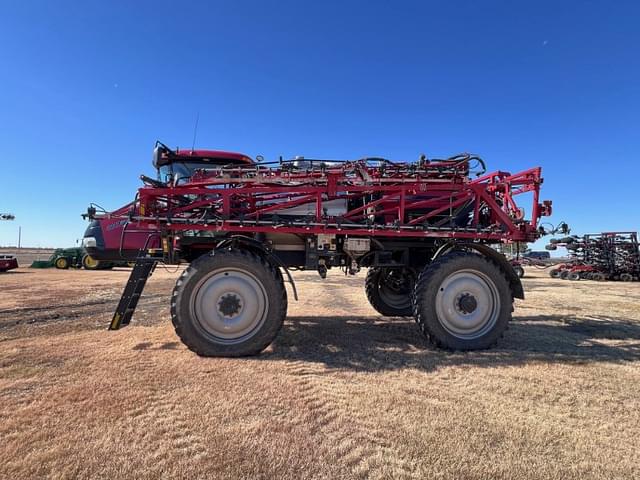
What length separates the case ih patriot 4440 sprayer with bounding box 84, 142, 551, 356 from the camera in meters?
4.48

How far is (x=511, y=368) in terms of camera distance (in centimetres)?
394

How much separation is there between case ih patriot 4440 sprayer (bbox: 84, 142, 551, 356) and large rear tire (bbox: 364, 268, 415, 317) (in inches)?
46.7

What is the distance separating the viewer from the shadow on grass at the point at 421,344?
13.8ft

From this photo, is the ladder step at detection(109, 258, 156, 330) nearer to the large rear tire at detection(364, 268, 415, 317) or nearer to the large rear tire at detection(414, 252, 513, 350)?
the large rear tire at detection(414, 252, 513, 350)

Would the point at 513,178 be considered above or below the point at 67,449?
above

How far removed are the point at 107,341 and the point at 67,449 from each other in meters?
2.87

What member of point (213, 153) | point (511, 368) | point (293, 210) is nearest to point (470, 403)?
point (511, 368)

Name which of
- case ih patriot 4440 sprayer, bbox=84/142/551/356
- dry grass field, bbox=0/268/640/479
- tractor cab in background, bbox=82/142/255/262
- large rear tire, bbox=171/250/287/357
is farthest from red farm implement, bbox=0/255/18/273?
large rear tire, bbox=171/250/287/357

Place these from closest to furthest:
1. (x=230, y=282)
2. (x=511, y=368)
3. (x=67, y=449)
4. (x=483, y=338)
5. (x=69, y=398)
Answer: (x=67, y=449)
(x=69, y=398)
(x=511, y=368)
(x=230, y=282)
(x=483, y=338)

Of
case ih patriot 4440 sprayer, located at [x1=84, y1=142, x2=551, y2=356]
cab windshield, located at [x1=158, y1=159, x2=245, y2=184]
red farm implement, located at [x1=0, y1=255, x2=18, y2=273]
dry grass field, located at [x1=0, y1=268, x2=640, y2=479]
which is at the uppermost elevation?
cab windshield, located at [x1=158, y1=159, x2=245, y2=184]

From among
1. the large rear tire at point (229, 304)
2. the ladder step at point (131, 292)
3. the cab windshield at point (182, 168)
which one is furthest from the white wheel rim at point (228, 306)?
the cab windshield at point (182, 168)

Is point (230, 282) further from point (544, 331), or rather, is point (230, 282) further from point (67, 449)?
point (544, 331)

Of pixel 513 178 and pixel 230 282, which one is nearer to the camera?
pixel 230 282

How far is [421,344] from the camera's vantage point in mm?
5004
